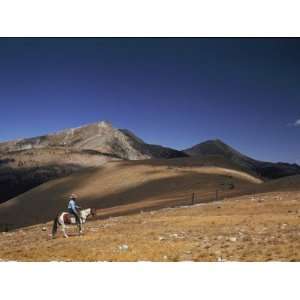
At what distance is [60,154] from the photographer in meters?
51.3

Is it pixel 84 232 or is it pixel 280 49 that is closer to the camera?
pixel 280 49

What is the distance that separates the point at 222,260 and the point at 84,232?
517 centimetres

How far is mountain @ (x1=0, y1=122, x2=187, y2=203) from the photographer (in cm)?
4547

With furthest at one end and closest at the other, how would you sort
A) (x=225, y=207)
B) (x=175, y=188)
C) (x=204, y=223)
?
(x=175, y=188) < (x=225, y=207) < (x=204, y=223)

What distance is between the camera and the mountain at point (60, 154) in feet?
149

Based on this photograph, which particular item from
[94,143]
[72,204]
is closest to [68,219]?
[72,204]

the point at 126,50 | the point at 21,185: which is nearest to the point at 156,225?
the point at 126,50

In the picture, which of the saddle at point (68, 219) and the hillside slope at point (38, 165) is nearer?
the saddle at point (68, 219)
